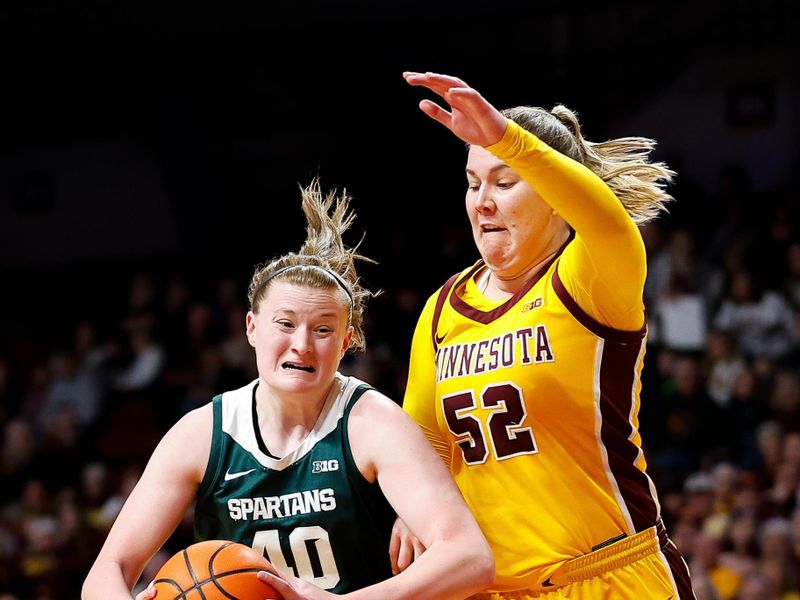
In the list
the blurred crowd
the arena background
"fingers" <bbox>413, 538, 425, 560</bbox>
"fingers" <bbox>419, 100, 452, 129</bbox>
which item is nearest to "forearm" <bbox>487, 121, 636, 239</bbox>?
"fingers" <bbox>419, 100, 452, 129</bbox>

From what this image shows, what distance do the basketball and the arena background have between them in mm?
4608

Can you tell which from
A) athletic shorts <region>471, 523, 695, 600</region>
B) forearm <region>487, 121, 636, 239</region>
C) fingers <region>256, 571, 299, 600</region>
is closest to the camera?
fingers <region>256, 571, 299, 600</region>

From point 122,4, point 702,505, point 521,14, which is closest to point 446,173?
point 521,14

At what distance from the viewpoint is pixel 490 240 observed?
Result: 335cm

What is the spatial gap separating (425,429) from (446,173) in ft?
27.5

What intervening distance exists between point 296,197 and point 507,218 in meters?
9.05

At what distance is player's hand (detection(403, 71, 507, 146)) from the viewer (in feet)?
9.16

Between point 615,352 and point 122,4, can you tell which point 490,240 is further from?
point 122,4

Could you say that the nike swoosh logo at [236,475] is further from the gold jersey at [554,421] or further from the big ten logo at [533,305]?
the big ten logo at [533,305]

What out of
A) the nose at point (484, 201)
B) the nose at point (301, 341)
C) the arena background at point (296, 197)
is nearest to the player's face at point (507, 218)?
the nose at point (484, 201)

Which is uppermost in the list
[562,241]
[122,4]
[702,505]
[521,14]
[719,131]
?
[122,4]

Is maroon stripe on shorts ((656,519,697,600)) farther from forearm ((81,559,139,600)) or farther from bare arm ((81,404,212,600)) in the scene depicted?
forearm ((81,559,139,600))

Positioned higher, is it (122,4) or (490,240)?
(122,4)

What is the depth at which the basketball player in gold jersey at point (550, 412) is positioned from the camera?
322 centimetres
